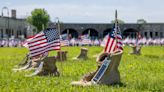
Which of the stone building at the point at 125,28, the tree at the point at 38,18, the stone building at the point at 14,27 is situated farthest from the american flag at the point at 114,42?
the stone building at the point at 125,28

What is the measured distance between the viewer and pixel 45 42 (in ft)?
63.7

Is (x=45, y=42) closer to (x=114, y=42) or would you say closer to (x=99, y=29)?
(x=114, y=42)

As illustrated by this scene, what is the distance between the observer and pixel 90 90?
13.3 meters

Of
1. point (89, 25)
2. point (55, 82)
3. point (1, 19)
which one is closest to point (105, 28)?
point (89, 25)

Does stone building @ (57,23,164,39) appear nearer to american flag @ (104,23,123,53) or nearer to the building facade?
the building facade

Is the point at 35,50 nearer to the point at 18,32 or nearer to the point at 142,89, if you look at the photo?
the point at 142,89

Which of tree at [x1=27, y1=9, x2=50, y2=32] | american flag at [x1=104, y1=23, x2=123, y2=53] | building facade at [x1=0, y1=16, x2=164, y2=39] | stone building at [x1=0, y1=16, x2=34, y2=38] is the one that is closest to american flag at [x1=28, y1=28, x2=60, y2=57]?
american flag at [x1=104, y1=23, x2=123, y2=53]

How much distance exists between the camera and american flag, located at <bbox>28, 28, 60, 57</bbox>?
18.8m

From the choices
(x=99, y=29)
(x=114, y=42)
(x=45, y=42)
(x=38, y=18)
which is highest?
(x=114, y=42)

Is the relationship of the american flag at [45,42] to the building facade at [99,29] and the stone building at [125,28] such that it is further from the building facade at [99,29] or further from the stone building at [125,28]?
the stone building at [125,28]

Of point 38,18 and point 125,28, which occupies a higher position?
point 38,18

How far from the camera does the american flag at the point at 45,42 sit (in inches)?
742

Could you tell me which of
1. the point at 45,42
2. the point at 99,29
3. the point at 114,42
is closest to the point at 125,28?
the point at 99,29

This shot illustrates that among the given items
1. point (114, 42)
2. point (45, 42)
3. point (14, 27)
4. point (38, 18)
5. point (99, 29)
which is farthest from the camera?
point (99, 29)
